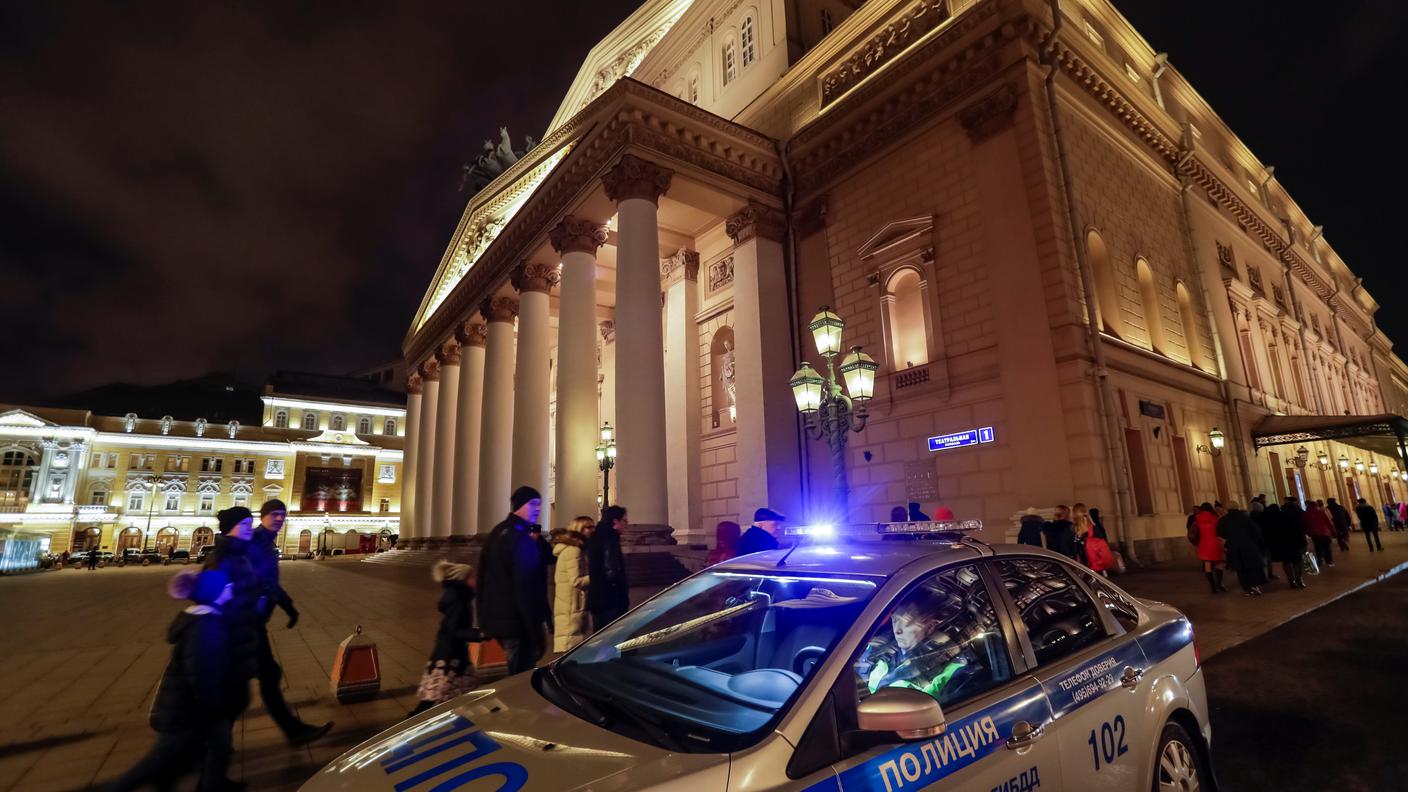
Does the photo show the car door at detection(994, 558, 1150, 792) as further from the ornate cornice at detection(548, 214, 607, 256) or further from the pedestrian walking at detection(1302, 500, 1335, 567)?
the ornate cornice at detection(548, 214, 607, 256)

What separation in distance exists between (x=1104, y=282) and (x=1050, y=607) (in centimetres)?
1477

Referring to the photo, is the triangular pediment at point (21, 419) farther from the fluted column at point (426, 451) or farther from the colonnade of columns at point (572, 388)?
the colonnade of columns at point (572, 388)

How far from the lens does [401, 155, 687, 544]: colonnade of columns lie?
14836 millimetres

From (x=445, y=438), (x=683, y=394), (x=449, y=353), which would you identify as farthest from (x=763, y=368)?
(x=449, y=353)

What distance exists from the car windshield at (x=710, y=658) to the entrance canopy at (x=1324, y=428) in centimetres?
2108

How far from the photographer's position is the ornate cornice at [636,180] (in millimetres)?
15844

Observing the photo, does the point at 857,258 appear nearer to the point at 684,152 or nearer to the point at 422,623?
the point at 684,152

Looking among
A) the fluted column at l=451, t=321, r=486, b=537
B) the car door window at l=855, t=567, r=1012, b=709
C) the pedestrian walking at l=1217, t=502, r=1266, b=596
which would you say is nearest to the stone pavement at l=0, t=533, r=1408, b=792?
the pedestrian walking at l=1217, t=502, r=1266, b=596

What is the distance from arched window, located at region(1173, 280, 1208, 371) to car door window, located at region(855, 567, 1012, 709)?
19.1 m

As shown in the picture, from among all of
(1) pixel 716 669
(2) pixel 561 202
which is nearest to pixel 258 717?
(1) pixel 716 669

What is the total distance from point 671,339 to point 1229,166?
24.4m

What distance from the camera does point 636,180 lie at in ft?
52.0

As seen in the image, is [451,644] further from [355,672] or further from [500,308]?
[500,308]

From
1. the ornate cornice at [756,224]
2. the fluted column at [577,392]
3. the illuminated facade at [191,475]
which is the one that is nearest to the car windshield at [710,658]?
the fluted column at [577,392]
